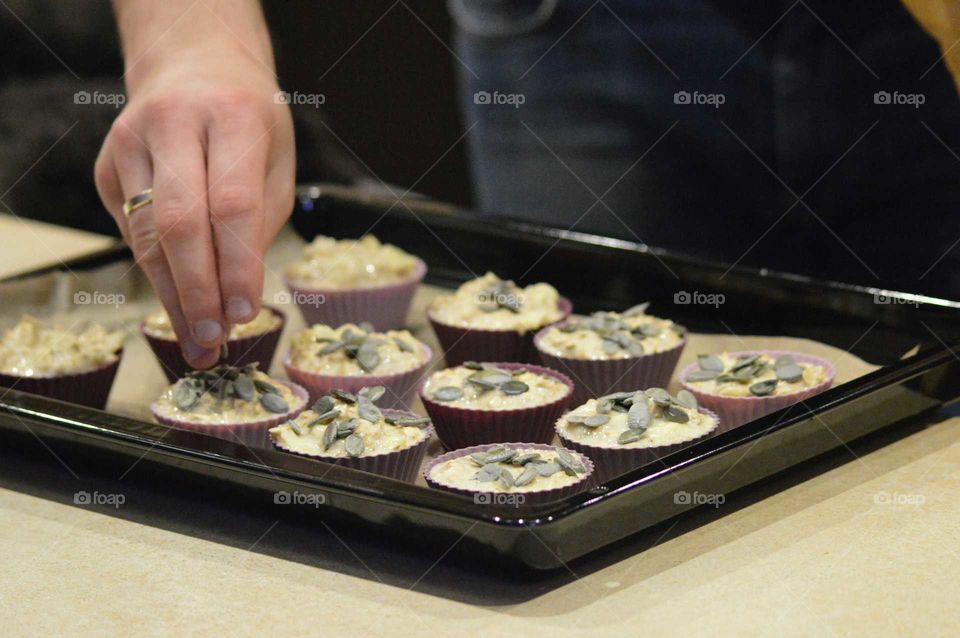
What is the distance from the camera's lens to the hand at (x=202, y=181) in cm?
189

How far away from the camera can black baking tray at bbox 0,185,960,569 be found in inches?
59.7

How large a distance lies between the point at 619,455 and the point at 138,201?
2.67 feet

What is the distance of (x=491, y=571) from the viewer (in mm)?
1541

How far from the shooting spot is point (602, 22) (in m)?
2.76

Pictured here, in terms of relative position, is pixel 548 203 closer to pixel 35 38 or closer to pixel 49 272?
pixel 49 272
